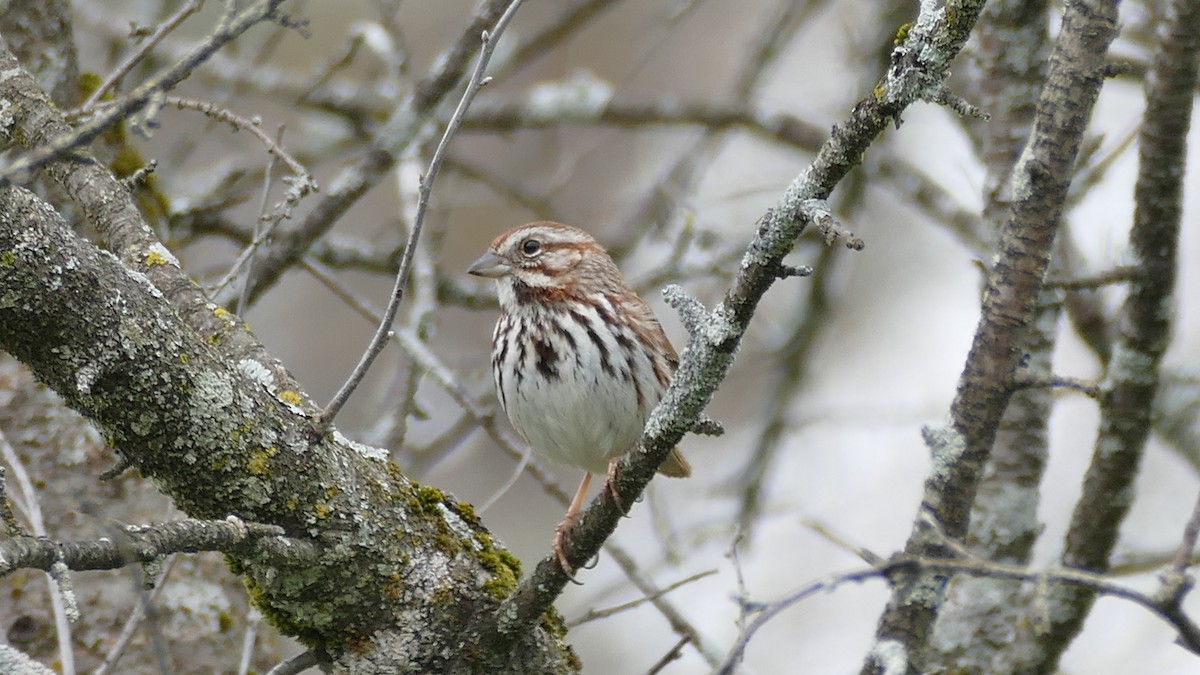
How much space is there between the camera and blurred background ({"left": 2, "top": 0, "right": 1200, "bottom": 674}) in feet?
18.3

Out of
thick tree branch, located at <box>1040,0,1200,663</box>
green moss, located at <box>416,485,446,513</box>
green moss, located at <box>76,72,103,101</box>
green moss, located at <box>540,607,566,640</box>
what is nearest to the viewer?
green moss, located at <box>416,485,446,513</box>

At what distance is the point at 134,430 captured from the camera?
2.53 metres

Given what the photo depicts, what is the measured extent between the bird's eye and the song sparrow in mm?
91

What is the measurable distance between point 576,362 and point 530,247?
0.81m

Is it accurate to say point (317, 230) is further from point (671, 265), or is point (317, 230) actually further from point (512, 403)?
point (671, 265)

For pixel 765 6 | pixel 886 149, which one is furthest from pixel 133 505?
pixel 765 6

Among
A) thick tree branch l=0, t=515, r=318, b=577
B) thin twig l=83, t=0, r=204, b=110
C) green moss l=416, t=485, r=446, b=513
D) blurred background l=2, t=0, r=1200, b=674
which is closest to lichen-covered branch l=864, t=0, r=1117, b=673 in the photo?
blurred background l=2, t=0, r=1200, b=674

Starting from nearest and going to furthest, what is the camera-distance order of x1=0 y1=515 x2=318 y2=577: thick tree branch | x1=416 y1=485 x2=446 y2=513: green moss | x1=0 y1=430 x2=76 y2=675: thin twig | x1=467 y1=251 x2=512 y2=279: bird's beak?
x1=0 y1=515 x2=318 y2=577: thick tree branch, x1=0 y1=430 x2=76 y2=675: thin twig, x1=416 y1=485 x2=446 y2=513: green moss, x1=467 y1=251 x2=512 y2=279: bird's beak

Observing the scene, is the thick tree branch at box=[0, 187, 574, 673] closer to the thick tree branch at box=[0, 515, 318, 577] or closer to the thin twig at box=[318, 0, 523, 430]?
the thick tree branch at box=[0, 515, 318, 577]

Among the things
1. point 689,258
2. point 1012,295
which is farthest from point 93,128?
point 689,258

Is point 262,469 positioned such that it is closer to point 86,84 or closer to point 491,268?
point 491,268

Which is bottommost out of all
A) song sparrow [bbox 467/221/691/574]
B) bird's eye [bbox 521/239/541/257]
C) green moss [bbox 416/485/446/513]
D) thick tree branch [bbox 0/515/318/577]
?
thick tree branch [bbox 0/515/318/577]

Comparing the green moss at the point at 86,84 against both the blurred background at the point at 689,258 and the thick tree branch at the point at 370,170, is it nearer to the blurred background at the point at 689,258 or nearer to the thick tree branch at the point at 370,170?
the blurred background at the point at 689,258

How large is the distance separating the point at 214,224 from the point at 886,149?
3583 millimetres
